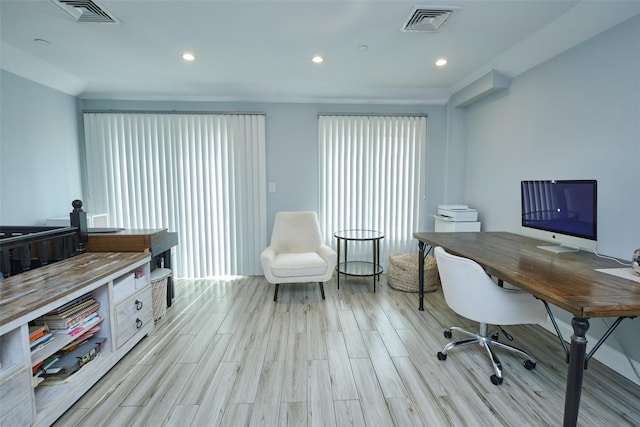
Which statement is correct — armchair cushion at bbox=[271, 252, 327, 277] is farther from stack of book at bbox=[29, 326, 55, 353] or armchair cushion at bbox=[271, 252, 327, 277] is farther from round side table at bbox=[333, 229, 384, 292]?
stack of book at bbox=[29, 326, 55, 353]

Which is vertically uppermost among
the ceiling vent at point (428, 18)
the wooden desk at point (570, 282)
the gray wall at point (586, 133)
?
the ceiling vent at point (428, 18)

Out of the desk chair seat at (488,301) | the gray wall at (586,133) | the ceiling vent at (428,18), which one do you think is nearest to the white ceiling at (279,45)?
the ceiling vent at (428,18)

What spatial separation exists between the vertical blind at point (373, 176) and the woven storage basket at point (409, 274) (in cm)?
53

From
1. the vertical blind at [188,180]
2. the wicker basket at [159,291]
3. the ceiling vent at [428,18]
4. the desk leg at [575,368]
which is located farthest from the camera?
the vertical blind at [188,180]

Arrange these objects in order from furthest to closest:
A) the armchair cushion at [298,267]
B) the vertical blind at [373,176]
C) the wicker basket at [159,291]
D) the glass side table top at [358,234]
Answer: the vertical blind at [373,176] → the glass side table top at [358,234] → the armchair cushion at [298,267] → the wicker basket at [159,291]

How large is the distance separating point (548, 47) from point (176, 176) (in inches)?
158

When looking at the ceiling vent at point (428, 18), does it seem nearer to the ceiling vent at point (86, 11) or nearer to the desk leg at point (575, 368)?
the desk leg at point (575, 368)

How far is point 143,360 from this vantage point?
6.56ft

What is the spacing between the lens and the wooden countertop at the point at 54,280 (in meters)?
1.34

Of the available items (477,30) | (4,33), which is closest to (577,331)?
(477,30)

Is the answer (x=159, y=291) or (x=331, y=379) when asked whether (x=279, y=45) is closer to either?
(x=159, y=291)

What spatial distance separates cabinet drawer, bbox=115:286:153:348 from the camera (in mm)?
1960

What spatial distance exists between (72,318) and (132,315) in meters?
0.47

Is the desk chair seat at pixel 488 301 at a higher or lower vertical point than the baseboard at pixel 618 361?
higher
